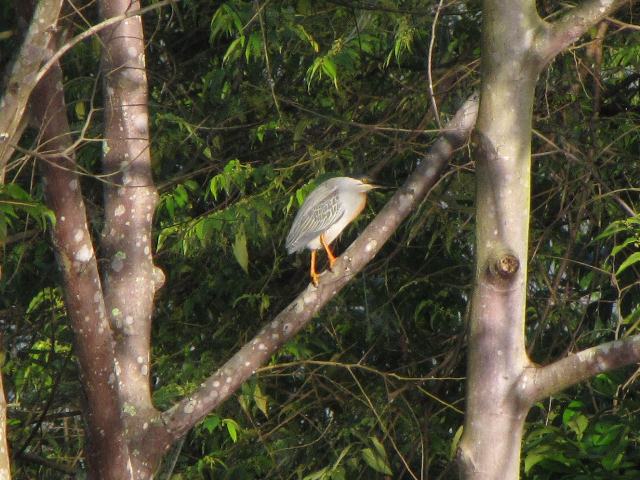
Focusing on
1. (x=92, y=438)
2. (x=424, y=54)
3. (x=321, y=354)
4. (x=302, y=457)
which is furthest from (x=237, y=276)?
A: (x=92, y=438)

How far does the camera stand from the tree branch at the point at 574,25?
3247 millimetres

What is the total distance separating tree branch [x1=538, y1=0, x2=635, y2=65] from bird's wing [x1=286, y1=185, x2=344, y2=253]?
6.12ft

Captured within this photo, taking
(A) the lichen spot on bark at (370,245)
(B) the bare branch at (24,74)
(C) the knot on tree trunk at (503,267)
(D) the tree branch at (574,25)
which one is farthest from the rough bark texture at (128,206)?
(D) the tree branch at (574,25)

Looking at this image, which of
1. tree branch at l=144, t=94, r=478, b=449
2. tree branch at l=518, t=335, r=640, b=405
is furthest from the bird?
tree branch at l=518, t=335, r=640, b=405

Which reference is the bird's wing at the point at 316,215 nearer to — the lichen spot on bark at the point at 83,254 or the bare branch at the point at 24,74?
the lichen spot on bark at the point at 83,254

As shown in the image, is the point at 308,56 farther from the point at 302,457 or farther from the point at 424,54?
the point at 302,457

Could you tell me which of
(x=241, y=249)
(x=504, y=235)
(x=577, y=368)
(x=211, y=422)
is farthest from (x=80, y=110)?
(x=577, y=368)

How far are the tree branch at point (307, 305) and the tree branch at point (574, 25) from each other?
737 mm

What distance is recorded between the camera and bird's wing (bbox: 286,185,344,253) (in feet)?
16.7

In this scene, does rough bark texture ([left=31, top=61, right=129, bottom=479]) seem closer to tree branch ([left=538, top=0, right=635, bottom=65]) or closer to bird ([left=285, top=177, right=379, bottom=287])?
bird ([left=285, top=177, right=379, bottom=287])

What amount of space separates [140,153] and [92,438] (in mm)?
1151

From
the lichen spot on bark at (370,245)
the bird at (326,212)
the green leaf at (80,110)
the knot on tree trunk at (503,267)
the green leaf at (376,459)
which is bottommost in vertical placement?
the green leaf at (376,459)

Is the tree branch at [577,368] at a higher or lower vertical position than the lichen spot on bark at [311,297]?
higher

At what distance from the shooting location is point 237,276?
235 inches
